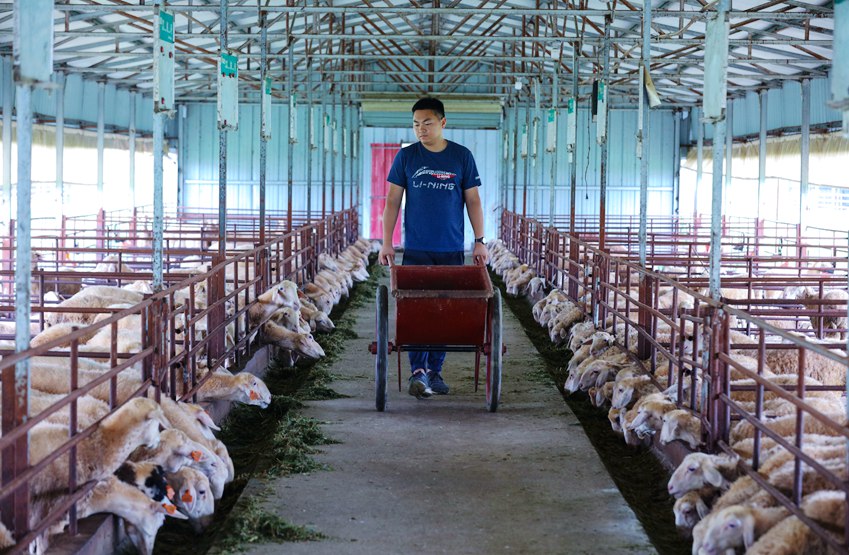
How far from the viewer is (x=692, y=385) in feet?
23.1

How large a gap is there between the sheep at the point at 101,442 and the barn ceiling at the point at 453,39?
6.85 m

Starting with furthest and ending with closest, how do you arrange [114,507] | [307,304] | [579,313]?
1. [307,304]
2. [579,313]
3. [114,507]

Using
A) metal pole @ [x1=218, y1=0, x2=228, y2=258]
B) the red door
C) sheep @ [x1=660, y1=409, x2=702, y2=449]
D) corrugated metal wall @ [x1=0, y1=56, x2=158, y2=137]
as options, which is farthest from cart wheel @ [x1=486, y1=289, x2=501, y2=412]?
the red door

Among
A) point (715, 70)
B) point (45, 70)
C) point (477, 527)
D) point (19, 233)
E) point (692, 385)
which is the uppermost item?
point (715, 70)

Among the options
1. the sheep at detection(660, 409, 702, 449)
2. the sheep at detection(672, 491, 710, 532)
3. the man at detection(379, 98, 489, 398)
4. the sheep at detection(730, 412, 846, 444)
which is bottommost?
the sheep at detection(672, 491, 710, 532)

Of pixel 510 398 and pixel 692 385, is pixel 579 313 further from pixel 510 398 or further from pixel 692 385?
pixel 692 385

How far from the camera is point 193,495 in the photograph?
18.5ft

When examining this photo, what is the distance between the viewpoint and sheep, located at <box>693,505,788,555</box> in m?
4.77

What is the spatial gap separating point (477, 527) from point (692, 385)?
6.85 feet

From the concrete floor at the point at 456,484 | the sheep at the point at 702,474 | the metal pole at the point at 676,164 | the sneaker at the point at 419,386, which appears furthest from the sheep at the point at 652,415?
the metal pole at the point at 676,164

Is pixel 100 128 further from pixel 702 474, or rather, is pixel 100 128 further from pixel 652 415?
pixel 702 474

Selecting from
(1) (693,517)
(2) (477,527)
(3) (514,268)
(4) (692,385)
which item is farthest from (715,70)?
(3) (514,268)

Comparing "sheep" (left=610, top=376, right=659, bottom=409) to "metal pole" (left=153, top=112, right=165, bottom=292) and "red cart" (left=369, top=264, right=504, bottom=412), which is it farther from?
"metal pole" (left=153, top=112, right=165, bottom=292)

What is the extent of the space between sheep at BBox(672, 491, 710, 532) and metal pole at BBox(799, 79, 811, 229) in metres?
Answer: 17.7
